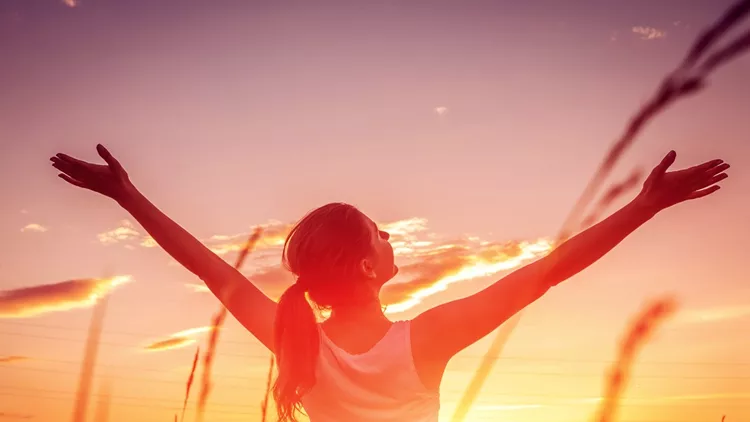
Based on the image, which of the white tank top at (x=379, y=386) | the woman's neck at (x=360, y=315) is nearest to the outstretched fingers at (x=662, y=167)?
the white tank top at (x=379, y=386)

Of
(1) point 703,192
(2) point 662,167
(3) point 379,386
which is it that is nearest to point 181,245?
(3) point 379,386

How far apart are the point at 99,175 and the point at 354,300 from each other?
141 cm

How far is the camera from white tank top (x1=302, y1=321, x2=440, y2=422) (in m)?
2.73

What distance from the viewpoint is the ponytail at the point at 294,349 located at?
9.59ft

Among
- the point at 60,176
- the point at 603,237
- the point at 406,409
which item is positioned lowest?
the point at 406,409

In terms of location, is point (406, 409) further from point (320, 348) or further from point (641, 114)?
point (641, 114)

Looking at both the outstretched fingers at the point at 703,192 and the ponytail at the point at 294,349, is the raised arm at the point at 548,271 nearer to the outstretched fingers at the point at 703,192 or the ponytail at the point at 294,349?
the outstretched fingers at the point at 703,192

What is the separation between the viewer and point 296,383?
9.62ft

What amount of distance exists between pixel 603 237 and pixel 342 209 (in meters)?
1.11

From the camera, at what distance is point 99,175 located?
3430 mm

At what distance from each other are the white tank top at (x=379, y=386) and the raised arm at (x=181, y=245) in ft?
1.37

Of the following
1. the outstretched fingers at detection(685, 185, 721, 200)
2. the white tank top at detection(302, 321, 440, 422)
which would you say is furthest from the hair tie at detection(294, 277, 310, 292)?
the outstretched fingers at detection(685, 185, 721, 200)

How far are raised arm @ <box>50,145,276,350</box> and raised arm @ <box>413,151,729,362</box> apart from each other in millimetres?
825

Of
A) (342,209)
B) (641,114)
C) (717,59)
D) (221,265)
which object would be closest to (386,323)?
(342,209)
